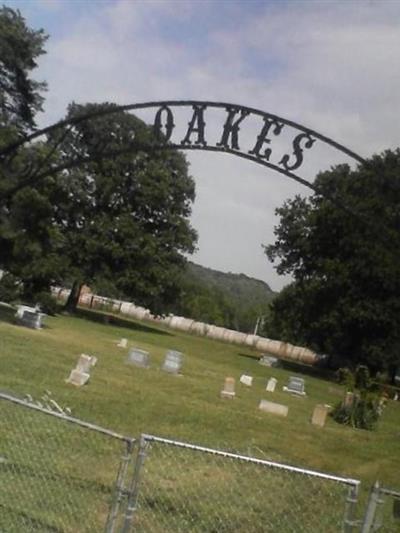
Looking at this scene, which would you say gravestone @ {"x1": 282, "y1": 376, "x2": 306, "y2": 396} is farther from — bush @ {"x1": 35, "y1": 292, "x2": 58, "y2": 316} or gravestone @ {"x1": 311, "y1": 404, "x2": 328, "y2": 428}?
bush @ {"x1": 35, "y1": 292, "x2": 58, "y2": 316}

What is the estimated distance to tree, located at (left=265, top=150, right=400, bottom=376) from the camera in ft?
Result: 141

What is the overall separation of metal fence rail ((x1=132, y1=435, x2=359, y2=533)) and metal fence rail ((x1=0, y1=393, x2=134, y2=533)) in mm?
457

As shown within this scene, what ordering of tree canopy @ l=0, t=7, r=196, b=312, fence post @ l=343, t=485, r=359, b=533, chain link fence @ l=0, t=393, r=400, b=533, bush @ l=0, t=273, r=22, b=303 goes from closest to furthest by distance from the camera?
fence post @ l=343, t=485, r=359, b=533
chain link fence @ l=0, t=393, r=400, b=533
bush @ l=0, t=273, r=22, b=303
tree canopy @ l=0, t=7, r=196, b=312

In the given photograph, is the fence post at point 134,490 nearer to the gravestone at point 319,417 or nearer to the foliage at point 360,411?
the gravestone at point 319,417

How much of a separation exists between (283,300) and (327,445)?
3085 cm

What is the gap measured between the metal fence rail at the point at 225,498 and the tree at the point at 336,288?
1168 inches

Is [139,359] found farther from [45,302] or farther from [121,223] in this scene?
[121,223]

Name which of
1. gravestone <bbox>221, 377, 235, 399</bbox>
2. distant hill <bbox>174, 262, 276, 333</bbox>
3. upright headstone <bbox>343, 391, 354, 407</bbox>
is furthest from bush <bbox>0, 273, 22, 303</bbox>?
distant hill <bbox>174, 262, 276, 333</bbox>

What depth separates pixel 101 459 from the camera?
33.1ft

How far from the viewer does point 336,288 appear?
145ft

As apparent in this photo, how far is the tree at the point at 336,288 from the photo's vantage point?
43062mm

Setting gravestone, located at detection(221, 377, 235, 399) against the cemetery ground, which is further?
gravestone, located at detection(221, 377, 235, 399)

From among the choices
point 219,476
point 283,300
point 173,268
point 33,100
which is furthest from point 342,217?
point 219,476

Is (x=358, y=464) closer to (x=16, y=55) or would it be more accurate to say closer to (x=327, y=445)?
(x=327, y=445)
